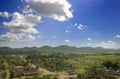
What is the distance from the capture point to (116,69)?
102 meters

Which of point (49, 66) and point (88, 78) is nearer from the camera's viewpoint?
point (88, 78)

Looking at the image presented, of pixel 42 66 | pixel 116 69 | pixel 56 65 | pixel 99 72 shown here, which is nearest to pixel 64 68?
pixel 56 65

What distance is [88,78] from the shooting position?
73.8m

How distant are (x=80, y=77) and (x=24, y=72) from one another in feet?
120

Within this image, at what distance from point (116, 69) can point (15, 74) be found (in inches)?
1939

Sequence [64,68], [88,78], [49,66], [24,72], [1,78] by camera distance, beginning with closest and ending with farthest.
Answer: [88,78] < [1,78] < [24,72] < [64,68] < [49,66]

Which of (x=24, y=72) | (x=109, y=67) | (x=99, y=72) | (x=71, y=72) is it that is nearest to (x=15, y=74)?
(x=24, y=72)

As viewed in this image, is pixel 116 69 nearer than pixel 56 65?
Yes

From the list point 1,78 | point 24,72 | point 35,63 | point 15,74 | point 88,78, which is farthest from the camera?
point 35,63

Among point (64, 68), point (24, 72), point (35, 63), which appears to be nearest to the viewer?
point (24, 72)

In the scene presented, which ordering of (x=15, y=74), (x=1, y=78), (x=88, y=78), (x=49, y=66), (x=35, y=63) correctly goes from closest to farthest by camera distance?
(x=88, y=78) → (x=1, y=78) → (x=15, y=74) → (x=49, y=66) → (x=35, y=63)

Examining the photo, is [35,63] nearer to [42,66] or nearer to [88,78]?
[42,66]

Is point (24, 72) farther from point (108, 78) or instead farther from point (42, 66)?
point (108, 78)

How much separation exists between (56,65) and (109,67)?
106 feet
